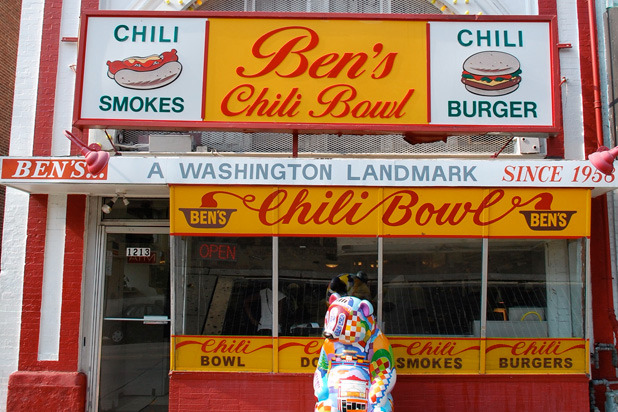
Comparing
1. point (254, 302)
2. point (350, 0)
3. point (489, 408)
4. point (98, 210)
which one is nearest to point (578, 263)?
point (489, 408)

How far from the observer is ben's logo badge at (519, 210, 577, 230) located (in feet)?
22.8

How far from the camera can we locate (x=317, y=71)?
730cm

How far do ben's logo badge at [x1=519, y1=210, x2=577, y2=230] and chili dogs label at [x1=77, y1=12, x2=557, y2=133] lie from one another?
104 cm

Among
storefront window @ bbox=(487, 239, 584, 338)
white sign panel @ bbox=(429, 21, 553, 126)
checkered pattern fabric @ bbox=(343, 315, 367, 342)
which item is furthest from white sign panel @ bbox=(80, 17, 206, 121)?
storefront window @ bbox=(487, 239, 584, 338)

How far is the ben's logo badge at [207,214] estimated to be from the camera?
6934 mm

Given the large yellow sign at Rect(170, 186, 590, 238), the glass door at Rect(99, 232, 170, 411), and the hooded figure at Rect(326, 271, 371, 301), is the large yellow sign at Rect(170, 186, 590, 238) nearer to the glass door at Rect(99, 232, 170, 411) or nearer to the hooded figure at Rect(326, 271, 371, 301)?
the hooded figure at Rect(326, 271, 371, 301)

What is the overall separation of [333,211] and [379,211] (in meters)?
0.53

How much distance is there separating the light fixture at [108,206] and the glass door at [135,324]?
415mm

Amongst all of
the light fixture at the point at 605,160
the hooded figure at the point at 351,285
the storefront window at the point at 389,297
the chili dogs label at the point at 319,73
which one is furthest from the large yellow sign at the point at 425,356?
the chili dogs label at the point at 319,73

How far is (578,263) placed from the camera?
6980 mm

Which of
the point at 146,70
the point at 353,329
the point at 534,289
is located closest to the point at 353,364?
the point at 353,329

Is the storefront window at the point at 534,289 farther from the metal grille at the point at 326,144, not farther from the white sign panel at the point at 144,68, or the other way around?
the white sign panel at the point at 144,68

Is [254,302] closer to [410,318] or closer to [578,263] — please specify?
[410,318]

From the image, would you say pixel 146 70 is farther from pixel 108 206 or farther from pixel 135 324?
pixel 135 324
